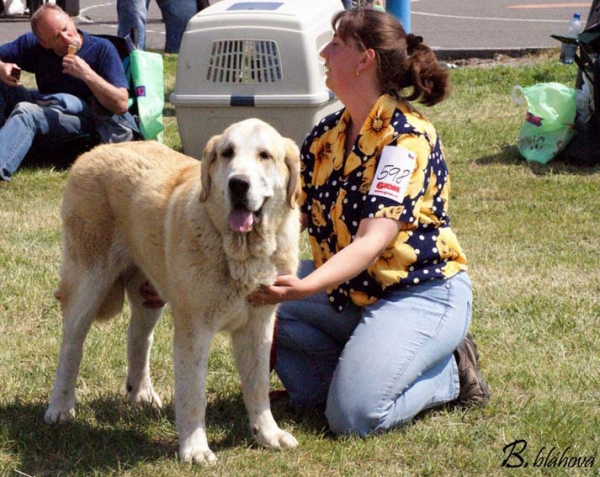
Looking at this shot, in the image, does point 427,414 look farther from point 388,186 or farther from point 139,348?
point 139,348

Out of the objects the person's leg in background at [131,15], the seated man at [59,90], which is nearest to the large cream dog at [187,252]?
the seated man at [59,90]

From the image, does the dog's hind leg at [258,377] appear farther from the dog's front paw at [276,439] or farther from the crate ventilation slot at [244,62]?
the crate ventilation slot at [244,62]

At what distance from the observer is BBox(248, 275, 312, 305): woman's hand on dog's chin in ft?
11.0

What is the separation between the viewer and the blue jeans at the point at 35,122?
23.2 ft

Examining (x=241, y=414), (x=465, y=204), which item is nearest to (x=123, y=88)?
(x=465, y=204)

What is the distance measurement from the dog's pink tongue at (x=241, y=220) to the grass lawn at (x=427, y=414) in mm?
840

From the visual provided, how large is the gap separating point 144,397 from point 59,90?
4.04 meters

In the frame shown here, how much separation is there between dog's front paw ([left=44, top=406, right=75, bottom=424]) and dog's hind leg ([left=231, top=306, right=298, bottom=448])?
2.32 feet

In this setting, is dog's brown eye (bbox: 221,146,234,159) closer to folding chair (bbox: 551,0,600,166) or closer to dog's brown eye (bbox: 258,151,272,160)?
dog's brown eye (bbox: 258,151,272,160)

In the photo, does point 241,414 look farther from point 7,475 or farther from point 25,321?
point 25,321

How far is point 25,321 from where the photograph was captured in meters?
4.76

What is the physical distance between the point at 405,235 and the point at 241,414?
974 mm

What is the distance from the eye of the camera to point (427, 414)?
3865mm

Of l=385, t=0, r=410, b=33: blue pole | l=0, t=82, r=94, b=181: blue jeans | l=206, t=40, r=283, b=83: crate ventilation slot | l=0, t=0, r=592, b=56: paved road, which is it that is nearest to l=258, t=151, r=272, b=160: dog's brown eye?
l=206, t=40, r=283, b=83: crate ventilation slot
